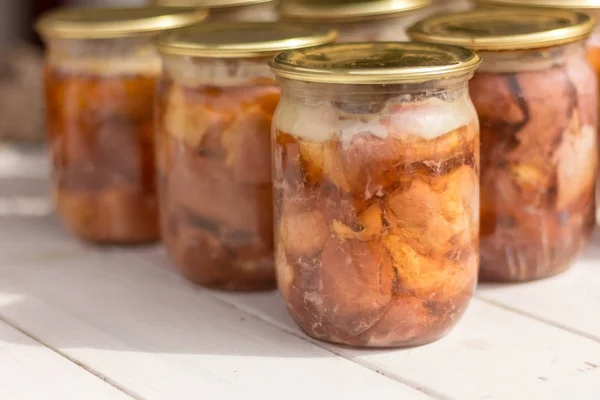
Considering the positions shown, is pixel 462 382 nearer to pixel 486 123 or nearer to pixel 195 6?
pixel 486 123

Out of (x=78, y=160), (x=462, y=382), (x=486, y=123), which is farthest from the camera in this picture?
(x=78, y=160)

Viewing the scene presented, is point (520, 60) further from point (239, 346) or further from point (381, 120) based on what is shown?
point (239, 346)

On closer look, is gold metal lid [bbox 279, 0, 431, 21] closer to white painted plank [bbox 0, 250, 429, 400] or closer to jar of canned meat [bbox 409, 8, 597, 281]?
jar of canned meat [bbox 409, 8, 597, 281]

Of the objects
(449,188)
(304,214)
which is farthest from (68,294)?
(449,188)

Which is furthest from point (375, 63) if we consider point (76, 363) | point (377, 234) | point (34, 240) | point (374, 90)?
point (34, 240)

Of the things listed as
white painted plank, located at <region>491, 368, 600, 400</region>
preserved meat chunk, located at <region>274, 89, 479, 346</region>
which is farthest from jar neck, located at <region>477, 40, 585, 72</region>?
white painted plank, located at <region>491, 368, 600, 400</region>
